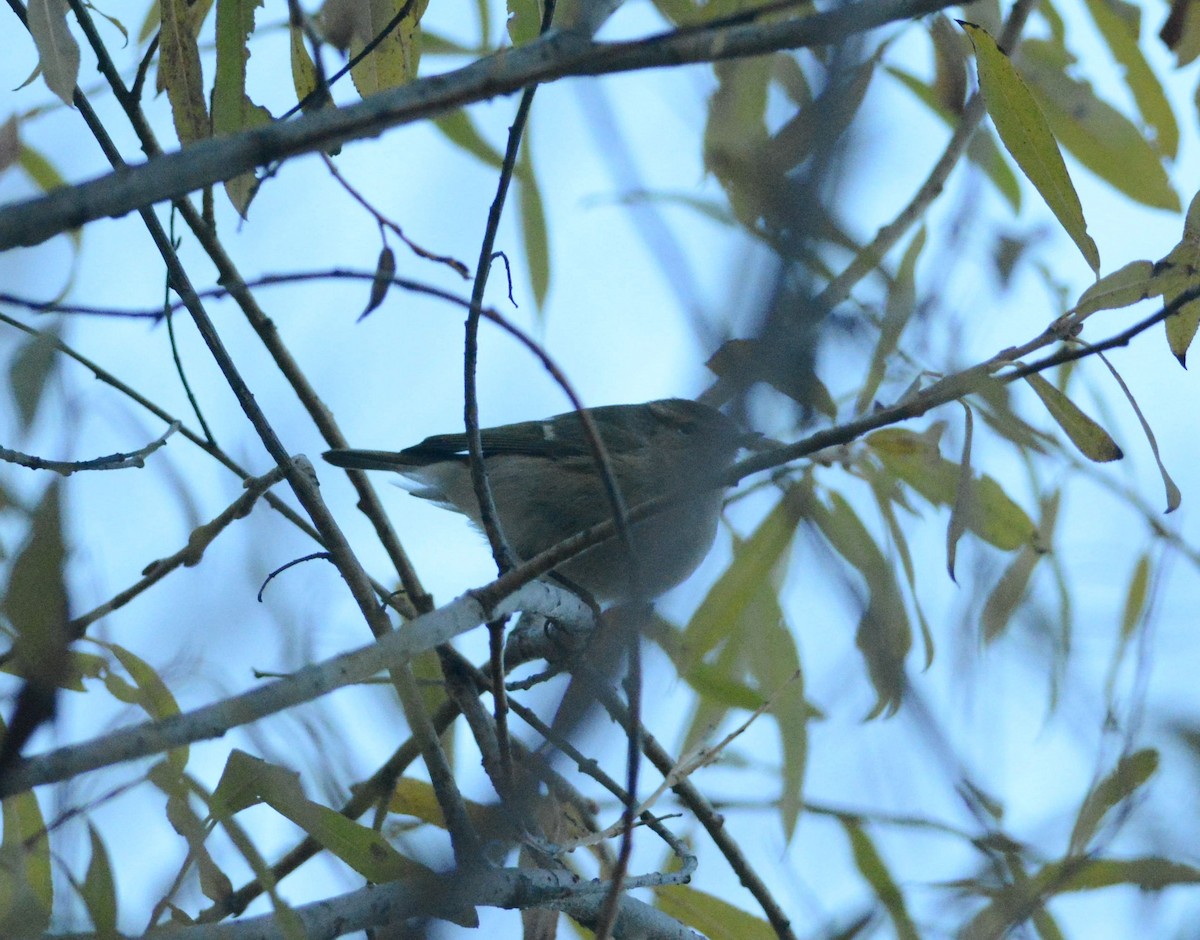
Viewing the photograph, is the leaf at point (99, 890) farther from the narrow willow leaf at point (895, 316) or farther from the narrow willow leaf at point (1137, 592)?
the narrow willow leaf at point (1137, 592)

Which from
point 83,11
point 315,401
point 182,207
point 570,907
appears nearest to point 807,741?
point 570,907

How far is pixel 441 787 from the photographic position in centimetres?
196

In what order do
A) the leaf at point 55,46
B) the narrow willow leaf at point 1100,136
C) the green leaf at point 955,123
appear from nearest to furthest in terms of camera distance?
the leaf at point 55,46
the narrow willow leaf at point 1100,136
the green leaf at point 955,123

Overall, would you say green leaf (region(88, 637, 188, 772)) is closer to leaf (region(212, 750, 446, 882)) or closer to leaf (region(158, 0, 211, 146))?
leaf (region(212, 750, 446, 882))

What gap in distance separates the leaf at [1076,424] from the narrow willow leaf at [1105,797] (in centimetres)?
47

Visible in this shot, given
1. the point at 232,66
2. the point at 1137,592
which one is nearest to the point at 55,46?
the point at 232,66

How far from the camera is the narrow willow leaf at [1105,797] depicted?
5.88 feet

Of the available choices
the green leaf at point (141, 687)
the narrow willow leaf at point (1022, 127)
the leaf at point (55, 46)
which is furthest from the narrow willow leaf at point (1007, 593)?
the leaf at point (55, 46)

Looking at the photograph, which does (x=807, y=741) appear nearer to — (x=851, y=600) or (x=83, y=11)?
(x=851, y=600)

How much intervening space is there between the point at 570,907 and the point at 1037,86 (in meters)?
2.30

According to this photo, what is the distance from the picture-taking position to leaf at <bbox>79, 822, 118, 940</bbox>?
5.07 feet

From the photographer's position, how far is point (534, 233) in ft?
9.78

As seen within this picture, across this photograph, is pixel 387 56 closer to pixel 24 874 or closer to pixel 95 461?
pixel 95 461

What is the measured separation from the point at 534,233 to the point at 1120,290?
1528 millimetres
